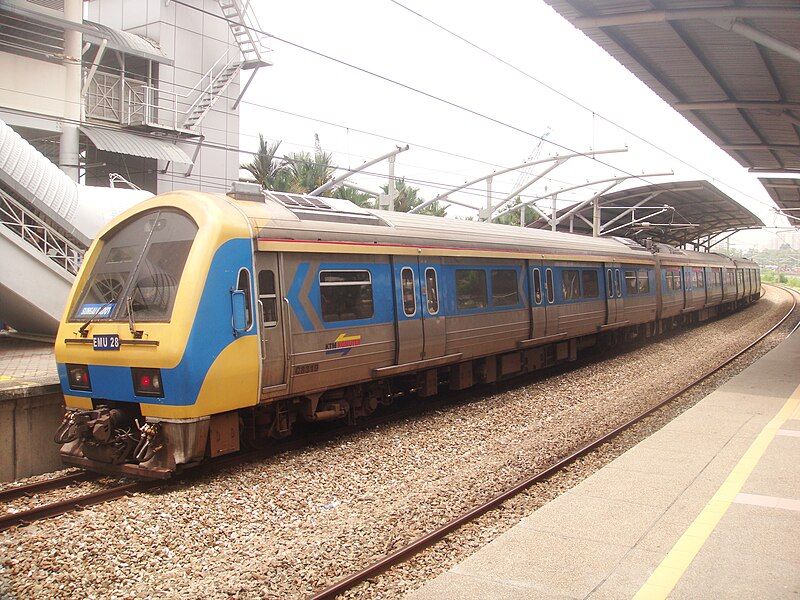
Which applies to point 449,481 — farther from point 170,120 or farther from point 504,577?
point 170,120

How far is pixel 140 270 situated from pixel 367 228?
3.05 meters

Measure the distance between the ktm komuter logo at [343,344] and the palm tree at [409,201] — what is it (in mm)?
34080

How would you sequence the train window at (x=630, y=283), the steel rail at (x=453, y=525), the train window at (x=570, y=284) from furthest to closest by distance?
the train window at (x=630, y=283) → the train window at (x=570, y=284) → the steel rail at (x=453, y=525)

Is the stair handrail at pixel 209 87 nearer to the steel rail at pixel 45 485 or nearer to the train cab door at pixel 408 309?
the train cab door at pixel 408 309

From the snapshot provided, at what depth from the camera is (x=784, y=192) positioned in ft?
111

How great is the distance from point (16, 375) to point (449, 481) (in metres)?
6.17

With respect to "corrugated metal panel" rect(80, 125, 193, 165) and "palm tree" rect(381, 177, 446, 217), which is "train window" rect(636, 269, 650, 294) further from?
"palm tree" rect(381, 177, 446, 217)

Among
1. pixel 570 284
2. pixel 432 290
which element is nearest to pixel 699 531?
pixel 432 290

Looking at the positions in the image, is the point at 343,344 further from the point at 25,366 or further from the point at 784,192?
the point at 784,192

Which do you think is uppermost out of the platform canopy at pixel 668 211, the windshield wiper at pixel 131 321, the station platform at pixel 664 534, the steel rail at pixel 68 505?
the platform canopy at pixel 668 211

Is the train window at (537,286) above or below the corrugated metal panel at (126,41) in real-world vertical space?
below

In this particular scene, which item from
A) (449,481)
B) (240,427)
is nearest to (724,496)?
(449,481)

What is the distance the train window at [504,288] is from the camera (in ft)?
41.5

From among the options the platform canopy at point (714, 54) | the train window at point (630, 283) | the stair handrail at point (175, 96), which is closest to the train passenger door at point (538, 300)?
the platform canopy at point (714, 54)
